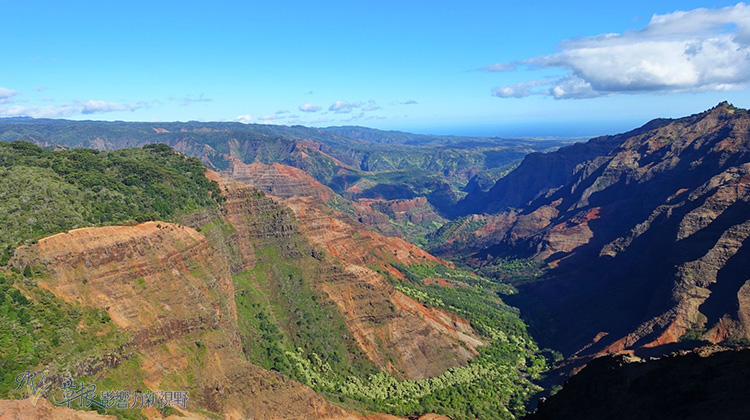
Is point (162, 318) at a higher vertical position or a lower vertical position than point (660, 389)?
lower

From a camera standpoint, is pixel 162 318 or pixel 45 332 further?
pixel 162 318

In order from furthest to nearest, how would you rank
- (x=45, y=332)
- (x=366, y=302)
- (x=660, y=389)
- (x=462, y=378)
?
(x=366, y=302), (x=462, y=378), (x=45, y=332), (x=660, y=389)

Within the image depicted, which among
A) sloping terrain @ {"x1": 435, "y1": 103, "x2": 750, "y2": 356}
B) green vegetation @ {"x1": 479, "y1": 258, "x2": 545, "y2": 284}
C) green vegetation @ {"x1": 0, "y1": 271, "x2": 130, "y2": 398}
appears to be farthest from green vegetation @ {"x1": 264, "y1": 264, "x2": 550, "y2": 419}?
green vegetation @ {"x1": 479, "y1": 258, "x2": 545, "y2": 284}

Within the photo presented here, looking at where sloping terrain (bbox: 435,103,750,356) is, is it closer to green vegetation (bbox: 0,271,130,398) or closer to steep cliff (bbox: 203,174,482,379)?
steep cliff (bbox: 203,174,482,379)

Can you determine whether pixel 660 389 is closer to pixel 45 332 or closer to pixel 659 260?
pixel 45 332

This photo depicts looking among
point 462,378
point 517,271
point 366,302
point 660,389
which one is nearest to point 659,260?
point 517,271

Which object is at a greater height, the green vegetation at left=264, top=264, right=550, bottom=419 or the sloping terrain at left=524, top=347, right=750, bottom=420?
the sloping terrain at left=524, top=347, right=750, bottom=420

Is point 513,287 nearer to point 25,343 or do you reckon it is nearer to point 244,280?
point 244,280

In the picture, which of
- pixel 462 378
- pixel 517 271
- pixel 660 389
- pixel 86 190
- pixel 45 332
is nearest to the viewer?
pixel 660 389

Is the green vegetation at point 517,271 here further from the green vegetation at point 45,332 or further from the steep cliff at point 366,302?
the green vegetation at point 45,332

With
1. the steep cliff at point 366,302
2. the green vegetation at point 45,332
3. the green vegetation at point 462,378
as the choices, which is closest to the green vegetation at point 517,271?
the green vegetation at point 462,378
